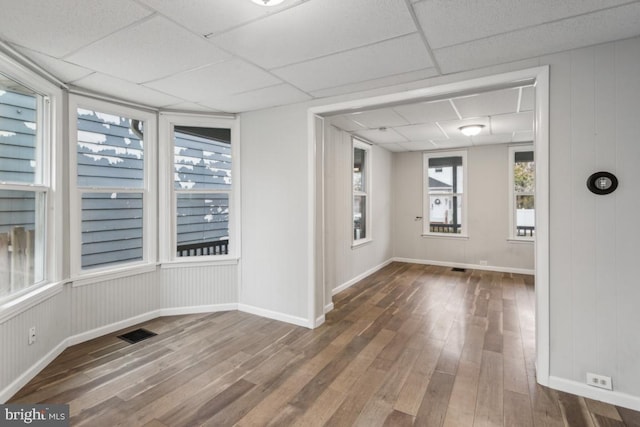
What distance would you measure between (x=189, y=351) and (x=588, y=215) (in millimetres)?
3505

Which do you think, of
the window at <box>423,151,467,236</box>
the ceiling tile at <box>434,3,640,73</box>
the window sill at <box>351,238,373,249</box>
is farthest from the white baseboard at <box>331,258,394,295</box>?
the ceiling tile at <box>434,3,640,73</box>

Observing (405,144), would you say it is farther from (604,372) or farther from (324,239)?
(604,372)

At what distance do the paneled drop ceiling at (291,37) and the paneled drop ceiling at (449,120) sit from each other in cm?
69

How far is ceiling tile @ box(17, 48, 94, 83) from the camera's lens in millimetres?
2365

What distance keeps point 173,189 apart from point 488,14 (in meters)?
3.52

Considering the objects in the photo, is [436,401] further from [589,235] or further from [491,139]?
[491,139]

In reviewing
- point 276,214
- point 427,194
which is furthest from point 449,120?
point 427,194

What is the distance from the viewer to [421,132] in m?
5.08

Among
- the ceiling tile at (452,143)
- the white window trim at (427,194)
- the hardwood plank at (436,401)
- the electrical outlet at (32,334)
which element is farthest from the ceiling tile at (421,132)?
the electrical outlet at (32,334)

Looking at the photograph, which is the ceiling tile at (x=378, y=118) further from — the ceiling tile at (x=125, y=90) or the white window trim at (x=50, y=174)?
the white window trim at (x=50, y=174)

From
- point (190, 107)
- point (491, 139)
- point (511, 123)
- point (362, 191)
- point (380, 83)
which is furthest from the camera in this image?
point (362, 191)

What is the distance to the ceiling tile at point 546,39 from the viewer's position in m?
1.92

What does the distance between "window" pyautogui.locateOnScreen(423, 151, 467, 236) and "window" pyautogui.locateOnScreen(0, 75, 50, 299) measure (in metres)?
6.35

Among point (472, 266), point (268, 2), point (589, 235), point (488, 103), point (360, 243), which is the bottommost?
point (472, 266)
